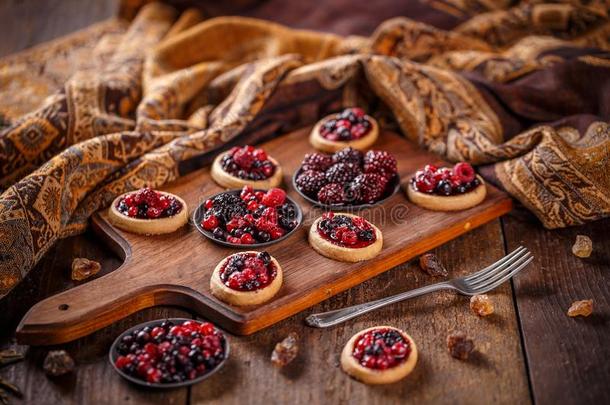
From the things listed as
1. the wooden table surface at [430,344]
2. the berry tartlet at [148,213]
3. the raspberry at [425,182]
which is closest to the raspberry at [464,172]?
the raspberry at [425,182]

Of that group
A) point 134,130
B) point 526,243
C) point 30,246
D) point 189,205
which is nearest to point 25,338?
point 30,246

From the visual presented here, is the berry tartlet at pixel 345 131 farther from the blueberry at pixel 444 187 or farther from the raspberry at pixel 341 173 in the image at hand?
the blueberry at pixel 444 187

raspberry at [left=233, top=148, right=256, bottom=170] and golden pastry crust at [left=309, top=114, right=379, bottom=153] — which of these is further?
golden pastry crust at [left=309, top=114, right=379, bottom=153]

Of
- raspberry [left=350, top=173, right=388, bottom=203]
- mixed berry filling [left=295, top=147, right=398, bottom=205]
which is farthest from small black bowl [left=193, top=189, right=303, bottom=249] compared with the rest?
raspberry [left=350, top=173, right=388, bottom=203]

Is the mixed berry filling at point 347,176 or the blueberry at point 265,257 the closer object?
the blueberry at point 265,257

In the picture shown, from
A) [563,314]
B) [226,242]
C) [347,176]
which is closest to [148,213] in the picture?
[226,242]

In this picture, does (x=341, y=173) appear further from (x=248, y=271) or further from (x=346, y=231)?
(x=248, y=271)

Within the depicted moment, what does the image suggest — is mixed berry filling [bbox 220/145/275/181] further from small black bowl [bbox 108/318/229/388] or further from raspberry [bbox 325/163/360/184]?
small black bowl [bbox 108/318/229/388]
